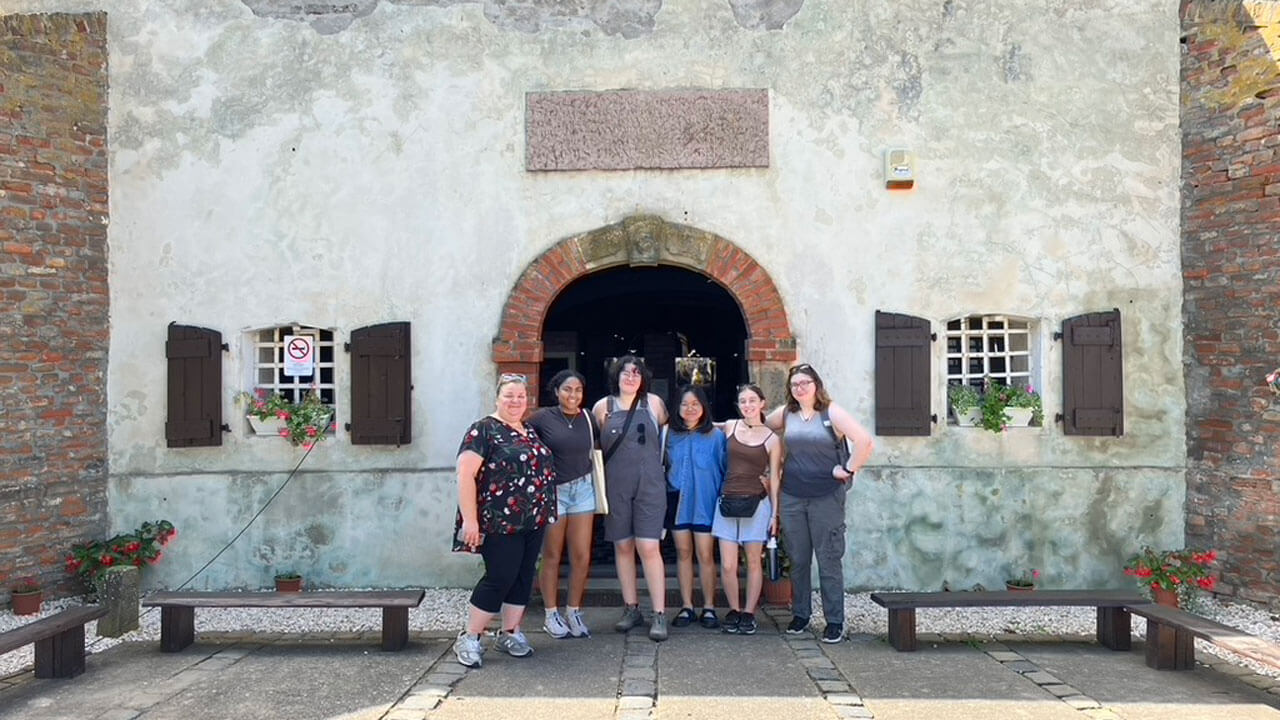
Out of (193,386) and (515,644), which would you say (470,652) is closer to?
(515,644)

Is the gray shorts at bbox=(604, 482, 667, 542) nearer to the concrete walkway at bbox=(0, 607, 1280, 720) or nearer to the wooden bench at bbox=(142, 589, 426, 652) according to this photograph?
the concrete walkway at bbox=(0, 607, 1280, 720)

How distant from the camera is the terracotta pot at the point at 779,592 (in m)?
7.00

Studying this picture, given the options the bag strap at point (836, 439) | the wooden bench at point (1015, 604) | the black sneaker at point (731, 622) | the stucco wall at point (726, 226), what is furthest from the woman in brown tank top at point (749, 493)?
the stucco wall at point (726, 226)

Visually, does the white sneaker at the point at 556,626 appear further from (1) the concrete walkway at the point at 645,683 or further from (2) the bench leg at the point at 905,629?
(2) the bench leg at the point at 905,629

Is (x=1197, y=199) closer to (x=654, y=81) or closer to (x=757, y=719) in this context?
(x=654, y=81)

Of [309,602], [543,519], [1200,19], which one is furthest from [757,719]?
[1200,19]

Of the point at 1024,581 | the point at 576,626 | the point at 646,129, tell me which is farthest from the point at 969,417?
the point at 576,626

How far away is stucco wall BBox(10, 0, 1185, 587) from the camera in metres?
7.53

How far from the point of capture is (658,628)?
19.4 feet

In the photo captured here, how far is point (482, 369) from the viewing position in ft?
24.8

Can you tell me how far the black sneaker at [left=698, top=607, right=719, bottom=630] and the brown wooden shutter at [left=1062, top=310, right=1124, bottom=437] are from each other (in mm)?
3285

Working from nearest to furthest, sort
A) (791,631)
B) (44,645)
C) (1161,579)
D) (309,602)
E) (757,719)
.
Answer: (757,719), (44,645), (309,602), (791,631), (1161,579)

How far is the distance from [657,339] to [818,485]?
20.3 ft

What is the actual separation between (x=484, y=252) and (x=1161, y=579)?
551cm
